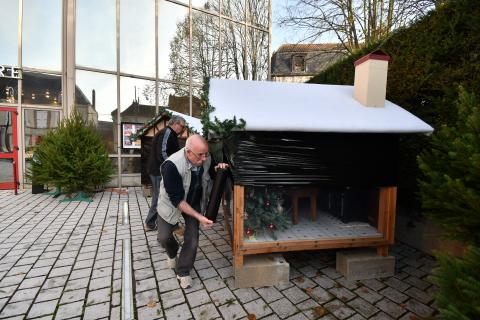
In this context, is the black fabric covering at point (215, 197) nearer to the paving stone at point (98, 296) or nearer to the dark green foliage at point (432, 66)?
the paving stone at point (98, 296)

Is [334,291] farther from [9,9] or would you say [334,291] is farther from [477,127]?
[9,9]

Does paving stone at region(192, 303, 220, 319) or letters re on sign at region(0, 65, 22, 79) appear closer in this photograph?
paving stone at region(192, 303, 220, 319)

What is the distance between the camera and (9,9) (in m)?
7.81

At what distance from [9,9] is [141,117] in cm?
472

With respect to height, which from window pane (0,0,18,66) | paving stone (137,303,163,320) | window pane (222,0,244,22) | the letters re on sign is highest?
window pane (222,0,244,22)

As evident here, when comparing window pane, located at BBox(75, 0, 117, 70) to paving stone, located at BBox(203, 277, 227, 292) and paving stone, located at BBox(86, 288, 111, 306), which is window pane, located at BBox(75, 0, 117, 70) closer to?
paving stone, located at BBox(86, 288, 111, 306)

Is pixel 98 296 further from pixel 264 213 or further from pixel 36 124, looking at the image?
pixel 36 124

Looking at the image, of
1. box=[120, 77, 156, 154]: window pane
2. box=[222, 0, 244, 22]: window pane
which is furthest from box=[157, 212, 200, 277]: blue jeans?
box=[222, 0, 244, 22]: window pane

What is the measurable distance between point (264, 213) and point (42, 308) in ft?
7.65

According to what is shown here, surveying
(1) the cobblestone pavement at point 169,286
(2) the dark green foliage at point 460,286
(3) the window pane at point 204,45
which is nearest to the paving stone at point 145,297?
(1) the cobblestone pavement at point 169,286

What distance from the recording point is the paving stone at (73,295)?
8.32ft

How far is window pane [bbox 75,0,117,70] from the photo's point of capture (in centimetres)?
849

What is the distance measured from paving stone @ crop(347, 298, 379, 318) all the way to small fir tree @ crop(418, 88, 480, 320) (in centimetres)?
103

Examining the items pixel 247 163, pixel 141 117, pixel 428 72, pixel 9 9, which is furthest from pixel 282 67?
pixel 247 163
